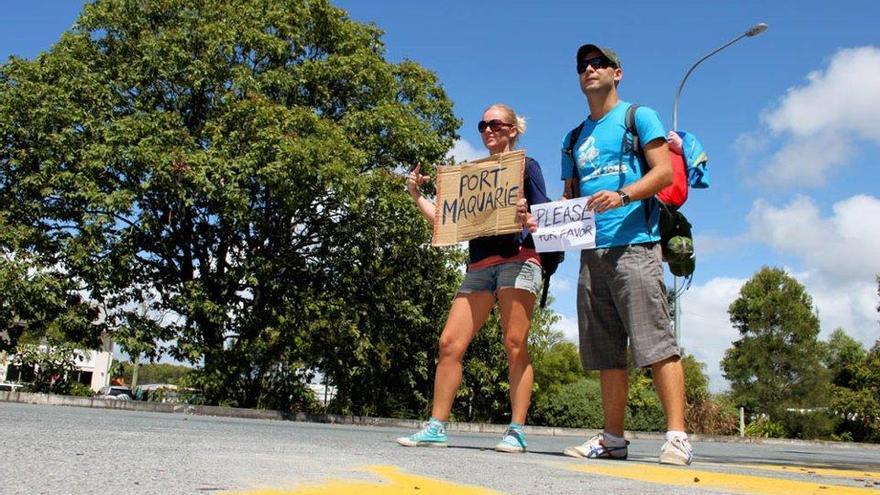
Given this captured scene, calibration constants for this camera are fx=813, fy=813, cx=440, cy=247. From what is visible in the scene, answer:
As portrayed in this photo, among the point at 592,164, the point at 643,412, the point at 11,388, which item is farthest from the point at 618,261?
the point at 11,388

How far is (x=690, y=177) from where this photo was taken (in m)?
4.96

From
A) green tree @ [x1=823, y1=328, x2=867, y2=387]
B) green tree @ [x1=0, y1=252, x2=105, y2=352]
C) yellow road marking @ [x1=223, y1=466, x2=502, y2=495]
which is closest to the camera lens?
yellow road marking @ [x1=223, y1=466, x2=502, y2=495]

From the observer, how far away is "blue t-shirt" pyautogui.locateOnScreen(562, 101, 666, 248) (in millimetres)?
4723

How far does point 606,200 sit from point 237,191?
11217mm

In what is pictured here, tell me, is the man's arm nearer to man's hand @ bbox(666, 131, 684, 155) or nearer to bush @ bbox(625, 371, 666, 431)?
man's hand @ bbox(666, 131, 684, 155)

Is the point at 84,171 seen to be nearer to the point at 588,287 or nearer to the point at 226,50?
the point at 226,50

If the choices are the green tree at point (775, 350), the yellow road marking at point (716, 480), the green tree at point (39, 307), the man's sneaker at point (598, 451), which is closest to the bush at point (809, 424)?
the green tree at point (775, 350)

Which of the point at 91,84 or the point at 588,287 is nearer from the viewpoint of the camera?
the point at 588,287

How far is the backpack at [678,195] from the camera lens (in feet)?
15.5

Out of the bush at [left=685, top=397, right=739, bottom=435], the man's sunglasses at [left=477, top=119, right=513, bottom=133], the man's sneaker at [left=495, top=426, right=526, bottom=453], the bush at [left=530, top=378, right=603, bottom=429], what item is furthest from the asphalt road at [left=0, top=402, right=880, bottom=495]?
the bush at [left=685, top=397, right=739, bottom=435]

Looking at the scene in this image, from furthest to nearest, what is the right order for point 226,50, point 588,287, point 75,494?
point 226,50, point 588,287, point 75,494

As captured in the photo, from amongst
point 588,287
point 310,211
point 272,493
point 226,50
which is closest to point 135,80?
point 226,50

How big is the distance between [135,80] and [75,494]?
1588cm

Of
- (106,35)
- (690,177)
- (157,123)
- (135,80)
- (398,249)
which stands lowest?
(690,177)
